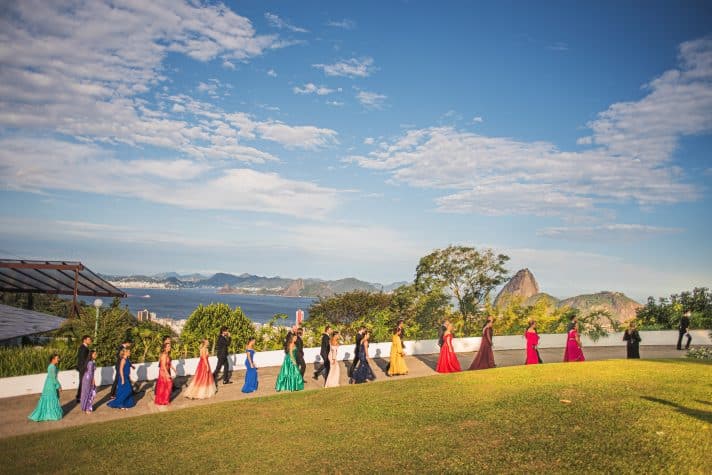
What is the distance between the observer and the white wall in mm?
16609

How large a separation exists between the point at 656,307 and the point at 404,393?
2572cm

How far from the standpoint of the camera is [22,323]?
27844 mm

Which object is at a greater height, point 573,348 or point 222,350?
point 573,348

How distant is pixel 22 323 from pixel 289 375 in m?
19.4

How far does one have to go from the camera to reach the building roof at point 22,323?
24.9 metres

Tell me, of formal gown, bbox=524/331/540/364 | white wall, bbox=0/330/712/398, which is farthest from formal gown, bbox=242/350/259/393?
formal gown, bbox=524/331/540/364

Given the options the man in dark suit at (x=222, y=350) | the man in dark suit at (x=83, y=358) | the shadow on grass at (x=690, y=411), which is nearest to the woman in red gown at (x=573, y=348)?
the shadow on grass at (x=690, y=411)

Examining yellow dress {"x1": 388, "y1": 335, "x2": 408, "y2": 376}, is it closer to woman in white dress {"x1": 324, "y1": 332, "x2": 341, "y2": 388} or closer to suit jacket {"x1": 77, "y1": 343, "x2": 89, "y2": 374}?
woman in white dress {"x1": 324, "y1": 332, "x2": 341, "y2": 388}

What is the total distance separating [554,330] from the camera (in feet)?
103

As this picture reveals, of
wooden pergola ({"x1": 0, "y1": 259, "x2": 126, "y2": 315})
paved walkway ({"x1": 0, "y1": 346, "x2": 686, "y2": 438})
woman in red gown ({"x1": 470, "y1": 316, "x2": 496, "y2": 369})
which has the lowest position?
paved walkway ({"x1": 0, "y1": 346, "x2": 686, "y2": 438})

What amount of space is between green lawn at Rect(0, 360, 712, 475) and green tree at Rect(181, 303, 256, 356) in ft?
28.9

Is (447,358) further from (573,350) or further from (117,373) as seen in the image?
(117,373)

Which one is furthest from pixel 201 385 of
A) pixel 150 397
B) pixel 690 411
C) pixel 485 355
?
pixel 690 411

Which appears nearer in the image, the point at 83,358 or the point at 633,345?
the point at 83,358
